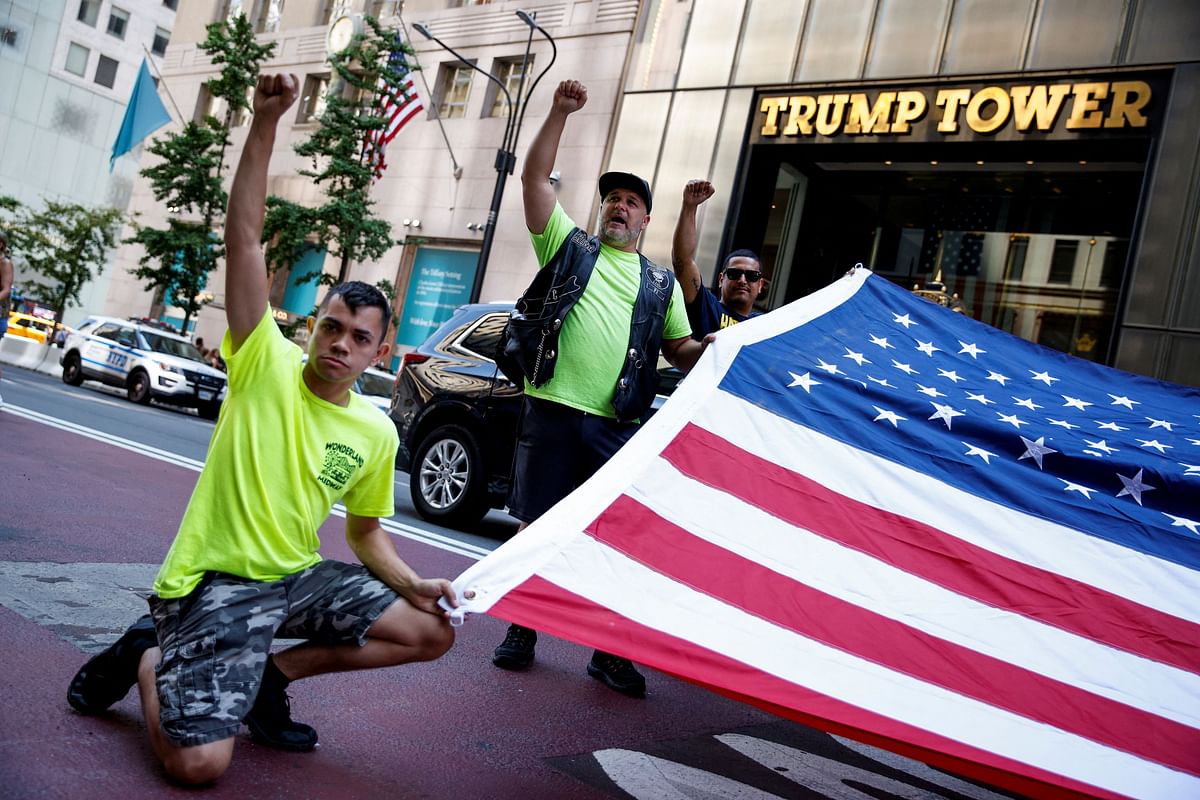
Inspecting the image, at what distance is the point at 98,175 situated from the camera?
7000cm

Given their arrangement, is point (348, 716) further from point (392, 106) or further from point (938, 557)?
point (392, 106)

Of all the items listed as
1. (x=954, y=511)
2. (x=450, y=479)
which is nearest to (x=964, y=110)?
(x=450, y=479)

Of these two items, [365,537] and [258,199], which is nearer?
[258,199]

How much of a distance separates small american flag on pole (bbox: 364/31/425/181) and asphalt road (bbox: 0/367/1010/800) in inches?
797

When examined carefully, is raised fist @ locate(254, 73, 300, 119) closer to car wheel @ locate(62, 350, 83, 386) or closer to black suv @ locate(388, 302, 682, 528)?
black suv @ locate(388, 302, 682, 528)

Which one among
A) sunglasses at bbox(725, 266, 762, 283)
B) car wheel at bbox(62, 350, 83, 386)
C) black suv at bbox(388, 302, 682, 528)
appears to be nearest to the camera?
sunglasses at bbox(725, 266, 762, 283)

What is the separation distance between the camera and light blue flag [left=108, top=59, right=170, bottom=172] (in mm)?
30594

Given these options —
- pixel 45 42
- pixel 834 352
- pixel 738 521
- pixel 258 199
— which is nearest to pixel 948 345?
pixel 834 352

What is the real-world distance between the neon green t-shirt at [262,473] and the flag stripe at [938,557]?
3.61 feet

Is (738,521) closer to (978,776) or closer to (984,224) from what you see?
(978,776)

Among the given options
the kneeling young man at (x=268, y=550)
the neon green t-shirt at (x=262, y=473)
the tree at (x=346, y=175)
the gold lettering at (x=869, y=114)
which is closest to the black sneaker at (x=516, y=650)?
the kneeling young man at (x=268, y=550)

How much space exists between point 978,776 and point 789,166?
58.8ft

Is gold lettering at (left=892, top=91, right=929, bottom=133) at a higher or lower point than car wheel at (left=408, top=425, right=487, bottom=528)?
→ higher

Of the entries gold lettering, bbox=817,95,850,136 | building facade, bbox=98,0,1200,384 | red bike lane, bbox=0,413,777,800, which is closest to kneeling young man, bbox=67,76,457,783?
red bike lane, bbox=0,413,777,800
